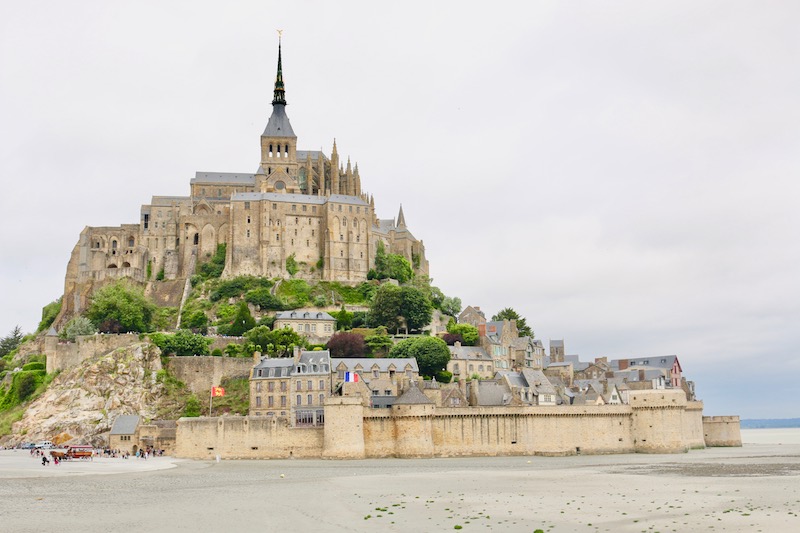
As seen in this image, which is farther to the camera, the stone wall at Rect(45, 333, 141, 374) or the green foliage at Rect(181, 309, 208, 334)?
the green foliage at Rect(181, 309, 208, 334)

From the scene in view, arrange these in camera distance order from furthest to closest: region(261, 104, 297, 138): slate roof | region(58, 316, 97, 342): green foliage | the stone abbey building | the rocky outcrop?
region(261, 104, 297, 138): slate roof
the stone abbey building
region(58, 316, 97, 342): green foliage
the rocky outcrop

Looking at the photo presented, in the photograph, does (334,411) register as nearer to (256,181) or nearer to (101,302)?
(101,302)

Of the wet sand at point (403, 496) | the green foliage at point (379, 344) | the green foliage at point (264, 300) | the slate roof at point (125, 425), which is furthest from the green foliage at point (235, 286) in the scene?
the wet sand at point (403, 496)

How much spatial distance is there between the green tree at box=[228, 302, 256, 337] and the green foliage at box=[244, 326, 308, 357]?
5499mm

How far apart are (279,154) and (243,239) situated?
16.9m

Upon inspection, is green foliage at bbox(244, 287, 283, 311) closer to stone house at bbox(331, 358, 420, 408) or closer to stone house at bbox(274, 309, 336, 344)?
stone house at bbox(274, 309, 336, 344)

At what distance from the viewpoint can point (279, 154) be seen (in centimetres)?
11125

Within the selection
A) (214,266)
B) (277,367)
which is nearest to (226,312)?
(214,266)

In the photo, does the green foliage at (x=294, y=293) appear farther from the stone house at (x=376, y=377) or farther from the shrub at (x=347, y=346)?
Result: the stone house at (x=376, y=377)

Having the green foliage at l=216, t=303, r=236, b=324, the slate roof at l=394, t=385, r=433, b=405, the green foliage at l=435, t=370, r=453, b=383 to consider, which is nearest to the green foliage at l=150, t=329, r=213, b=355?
the green foliage at l=216, t=303, r=236, b=324

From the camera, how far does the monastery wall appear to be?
59188 mm

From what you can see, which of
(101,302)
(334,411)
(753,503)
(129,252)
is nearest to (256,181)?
(129,252)

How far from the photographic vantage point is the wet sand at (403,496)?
28766mm

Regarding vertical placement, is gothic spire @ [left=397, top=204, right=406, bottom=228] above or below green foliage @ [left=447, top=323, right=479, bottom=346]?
above
